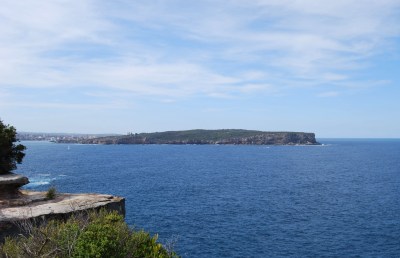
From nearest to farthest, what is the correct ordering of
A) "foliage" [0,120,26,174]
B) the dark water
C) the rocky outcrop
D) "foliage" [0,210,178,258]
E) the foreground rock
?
"foliage" [0,210,178,258]
the foreground rock
the rocky outcrop
"foliage" [0,120,26,174]
the dark water

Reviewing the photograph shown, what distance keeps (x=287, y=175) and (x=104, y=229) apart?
104 m

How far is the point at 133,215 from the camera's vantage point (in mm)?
62188

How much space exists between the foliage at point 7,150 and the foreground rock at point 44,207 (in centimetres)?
445

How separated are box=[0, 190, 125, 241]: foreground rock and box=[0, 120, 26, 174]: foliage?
4.45 metres

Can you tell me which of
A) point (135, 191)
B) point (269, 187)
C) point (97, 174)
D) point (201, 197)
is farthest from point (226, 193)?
point (97, 174)

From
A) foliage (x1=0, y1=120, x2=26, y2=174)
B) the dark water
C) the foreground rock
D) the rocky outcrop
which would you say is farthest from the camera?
the dark water

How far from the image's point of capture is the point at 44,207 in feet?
112

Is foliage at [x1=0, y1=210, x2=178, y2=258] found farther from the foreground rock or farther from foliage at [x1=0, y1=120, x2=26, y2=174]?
foliage at [x1=0, y1=120, x2=26, y2=174]

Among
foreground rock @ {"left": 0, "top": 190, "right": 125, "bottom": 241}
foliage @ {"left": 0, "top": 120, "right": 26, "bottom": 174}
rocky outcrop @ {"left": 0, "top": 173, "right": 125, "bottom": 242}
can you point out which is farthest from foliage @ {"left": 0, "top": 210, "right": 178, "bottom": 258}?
foliage @ {"left": 0, "top": 120, "right": 26, "bottom": 174}

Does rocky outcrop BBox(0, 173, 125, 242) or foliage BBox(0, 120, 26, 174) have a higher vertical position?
foliage BBox(0, 120, 26, 174)

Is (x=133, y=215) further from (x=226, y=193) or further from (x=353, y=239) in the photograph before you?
(x=353, y=239)

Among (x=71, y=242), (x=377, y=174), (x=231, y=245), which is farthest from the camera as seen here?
(x=377, y=174)

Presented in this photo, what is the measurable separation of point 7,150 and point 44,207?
1216cm

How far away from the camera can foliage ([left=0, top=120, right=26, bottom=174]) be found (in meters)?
41.6
